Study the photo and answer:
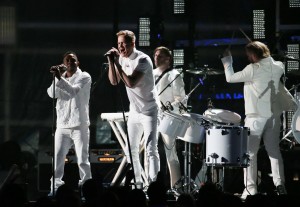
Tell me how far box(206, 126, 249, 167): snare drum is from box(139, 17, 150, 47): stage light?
280 centimetres

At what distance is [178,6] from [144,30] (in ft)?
3.28

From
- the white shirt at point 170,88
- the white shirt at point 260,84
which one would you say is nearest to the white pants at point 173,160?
the white shirt at point 170,88

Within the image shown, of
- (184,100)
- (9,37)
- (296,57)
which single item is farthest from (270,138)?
(9,37)

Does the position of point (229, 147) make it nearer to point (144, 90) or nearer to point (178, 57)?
point (144, 90)

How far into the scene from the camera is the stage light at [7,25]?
529 inches

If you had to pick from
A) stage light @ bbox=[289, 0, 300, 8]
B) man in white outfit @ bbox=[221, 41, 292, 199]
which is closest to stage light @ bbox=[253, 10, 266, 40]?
stage light @ bbox=[289, 0, 300, 8]

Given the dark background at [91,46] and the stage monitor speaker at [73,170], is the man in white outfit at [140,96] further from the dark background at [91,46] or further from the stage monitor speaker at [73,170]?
the dark background at [91,46]

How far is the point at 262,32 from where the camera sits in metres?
12.6

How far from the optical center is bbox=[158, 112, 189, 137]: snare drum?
10.6m

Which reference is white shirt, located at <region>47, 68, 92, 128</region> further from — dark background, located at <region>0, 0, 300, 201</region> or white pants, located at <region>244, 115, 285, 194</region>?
dark background, located at <region>0, 0, 300, 201</region>

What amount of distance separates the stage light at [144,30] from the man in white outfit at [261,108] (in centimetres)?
251

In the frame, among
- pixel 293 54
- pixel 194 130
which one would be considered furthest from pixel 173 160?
pixel 293 54

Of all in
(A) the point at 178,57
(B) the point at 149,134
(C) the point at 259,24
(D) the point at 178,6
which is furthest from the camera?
(D) the point at 178,6

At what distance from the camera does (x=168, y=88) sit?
11297 millimetres
